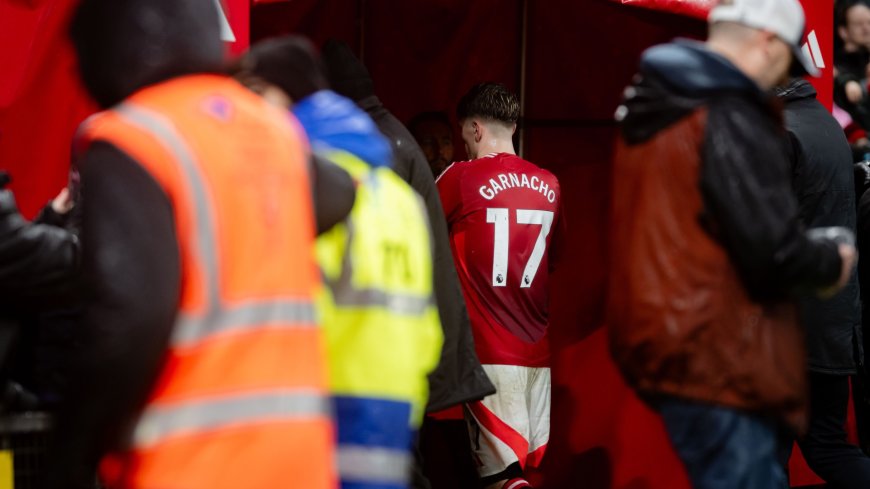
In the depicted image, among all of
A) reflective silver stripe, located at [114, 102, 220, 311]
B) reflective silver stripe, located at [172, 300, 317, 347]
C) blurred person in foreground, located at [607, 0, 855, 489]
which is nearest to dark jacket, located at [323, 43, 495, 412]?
blurred person in foreground, located at [607, 0, 855, 489]

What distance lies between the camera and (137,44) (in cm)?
244

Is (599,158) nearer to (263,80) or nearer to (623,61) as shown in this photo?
(623,61)

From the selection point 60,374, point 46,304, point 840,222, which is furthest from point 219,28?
point 840,222

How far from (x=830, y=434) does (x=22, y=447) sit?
11.8 ft

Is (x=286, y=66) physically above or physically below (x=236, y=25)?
below

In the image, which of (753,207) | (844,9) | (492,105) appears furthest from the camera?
(844,9)

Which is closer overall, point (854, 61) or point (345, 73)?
point (345, 73)

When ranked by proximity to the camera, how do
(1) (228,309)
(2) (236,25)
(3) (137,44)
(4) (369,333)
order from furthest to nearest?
(2) (236,25) < (4) (369,333) < (3) (137,44) < (1) (228,309)

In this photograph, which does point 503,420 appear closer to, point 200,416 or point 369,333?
point 369,333

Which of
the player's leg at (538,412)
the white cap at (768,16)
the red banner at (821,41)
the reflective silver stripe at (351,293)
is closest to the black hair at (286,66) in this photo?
the reflective silver stripe at (351,293)

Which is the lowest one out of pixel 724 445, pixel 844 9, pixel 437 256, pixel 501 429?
pixel 501 429

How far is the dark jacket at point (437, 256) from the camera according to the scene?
14.6ft

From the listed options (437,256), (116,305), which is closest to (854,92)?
(437,256)

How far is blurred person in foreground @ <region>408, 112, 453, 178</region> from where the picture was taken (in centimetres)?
709
